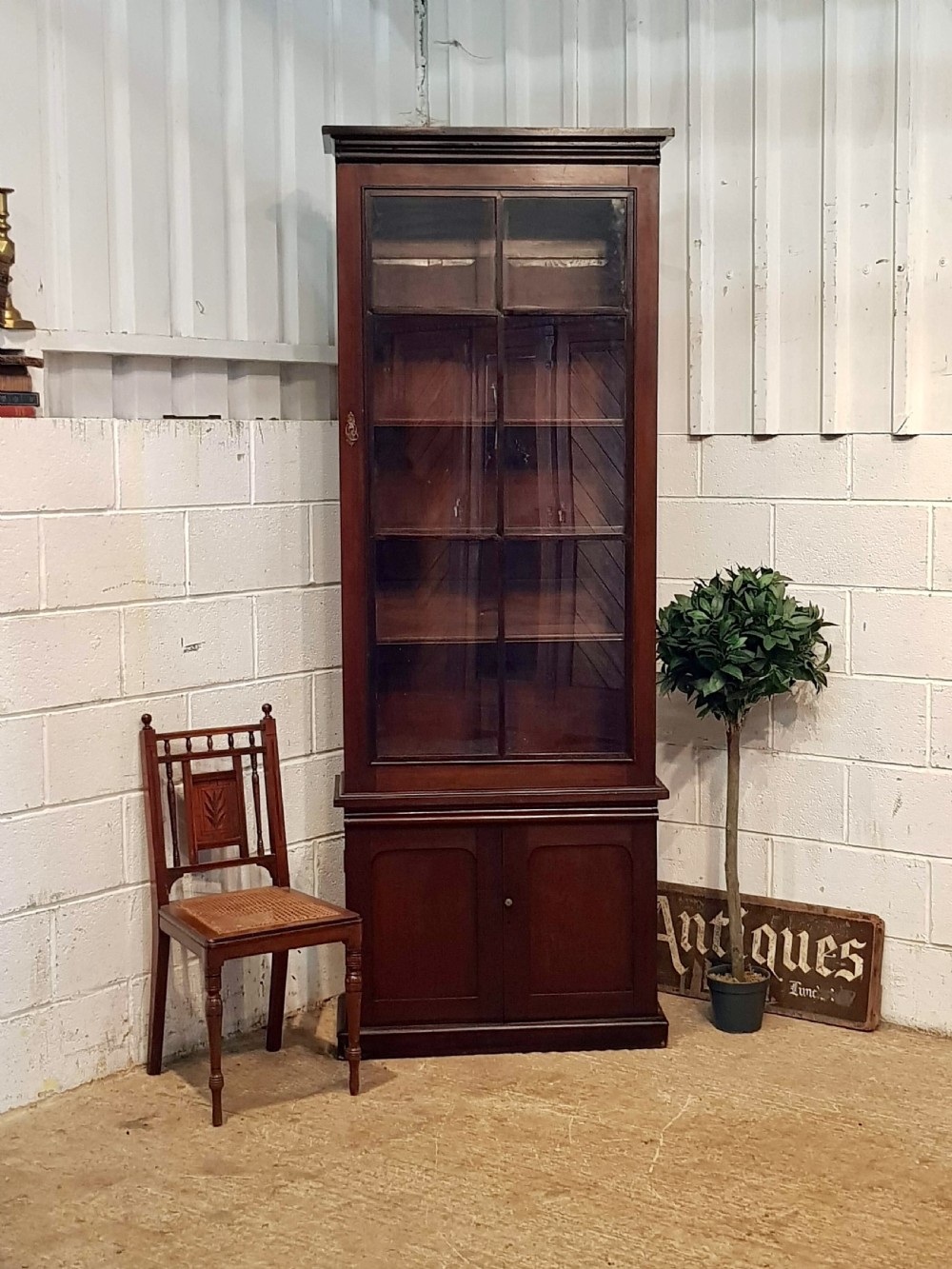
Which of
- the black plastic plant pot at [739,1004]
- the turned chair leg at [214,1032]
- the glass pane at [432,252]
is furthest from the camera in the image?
the black plastic plant pot at [739,1004]

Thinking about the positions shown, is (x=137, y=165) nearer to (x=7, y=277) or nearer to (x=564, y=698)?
(x=7, y=277)

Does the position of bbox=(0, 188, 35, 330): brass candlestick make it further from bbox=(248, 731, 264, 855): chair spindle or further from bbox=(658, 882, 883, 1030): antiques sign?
bbox=(658, 882, 883, 1030): antiques sign

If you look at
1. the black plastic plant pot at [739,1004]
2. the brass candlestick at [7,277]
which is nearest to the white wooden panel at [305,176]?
the brass candlestick at [7,277]

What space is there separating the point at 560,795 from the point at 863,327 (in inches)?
55.4

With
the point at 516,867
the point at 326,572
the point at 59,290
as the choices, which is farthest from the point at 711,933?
the point at 59,290

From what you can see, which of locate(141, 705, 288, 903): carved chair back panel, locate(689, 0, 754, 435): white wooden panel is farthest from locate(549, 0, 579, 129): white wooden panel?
locate(141, 705, 288, 903): carved chair back panel

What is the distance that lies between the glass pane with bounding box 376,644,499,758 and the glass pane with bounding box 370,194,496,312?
84 cm

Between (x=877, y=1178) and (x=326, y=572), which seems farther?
(x=326, y=572)

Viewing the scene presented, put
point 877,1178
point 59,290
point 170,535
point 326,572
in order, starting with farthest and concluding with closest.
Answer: point 326,572 → point 170,535 → point 59,290 → point 877,1178

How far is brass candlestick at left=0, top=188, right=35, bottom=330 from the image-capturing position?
312cm

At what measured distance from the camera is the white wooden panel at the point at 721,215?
3.79 metres

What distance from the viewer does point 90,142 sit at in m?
3.32

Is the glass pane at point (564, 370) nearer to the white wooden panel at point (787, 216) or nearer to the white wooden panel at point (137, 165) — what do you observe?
the white wooden panel at point (787, 216)

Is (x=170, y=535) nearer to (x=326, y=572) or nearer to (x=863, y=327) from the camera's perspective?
(x=326, y=572)
